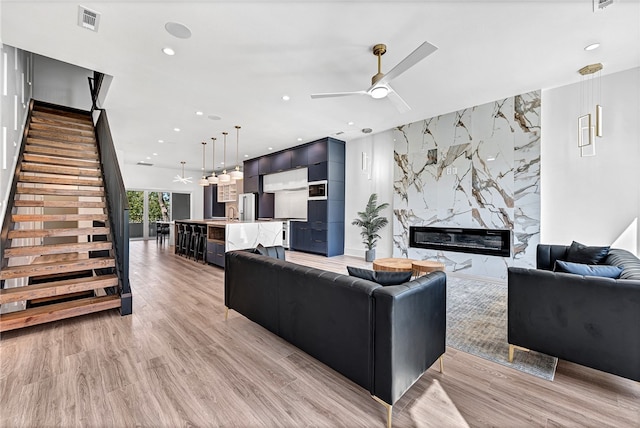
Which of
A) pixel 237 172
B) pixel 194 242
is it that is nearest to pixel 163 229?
pixel 194 242

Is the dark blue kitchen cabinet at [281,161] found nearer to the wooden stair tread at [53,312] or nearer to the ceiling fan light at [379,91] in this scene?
the ceiling fan light at [379,91]

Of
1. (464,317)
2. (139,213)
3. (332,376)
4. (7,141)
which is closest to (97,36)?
(7,141)

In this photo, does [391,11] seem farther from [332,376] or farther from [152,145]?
[152,145]

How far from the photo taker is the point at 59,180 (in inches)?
163

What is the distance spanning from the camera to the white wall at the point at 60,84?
19.3ft

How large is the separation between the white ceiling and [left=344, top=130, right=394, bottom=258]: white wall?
1.63 meters

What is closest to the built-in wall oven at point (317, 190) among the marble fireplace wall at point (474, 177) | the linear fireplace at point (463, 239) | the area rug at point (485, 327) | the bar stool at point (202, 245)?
the marble fireplace wall at point (474, 177)

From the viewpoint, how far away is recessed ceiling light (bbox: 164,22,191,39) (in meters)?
2.78

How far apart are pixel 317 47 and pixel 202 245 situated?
16.3 ft

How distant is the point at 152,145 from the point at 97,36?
5.53 metres

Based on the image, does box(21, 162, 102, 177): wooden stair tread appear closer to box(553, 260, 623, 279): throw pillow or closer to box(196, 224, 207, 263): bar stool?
box(196, 224, 207, 263): bar stool

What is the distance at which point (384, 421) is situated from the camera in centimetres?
159

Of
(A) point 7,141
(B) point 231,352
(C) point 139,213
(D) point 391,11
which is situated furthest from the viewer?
(C) point 139,213

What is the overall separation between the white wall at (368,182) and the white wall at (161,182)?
799cm
